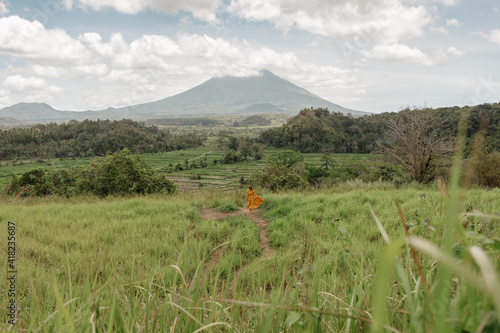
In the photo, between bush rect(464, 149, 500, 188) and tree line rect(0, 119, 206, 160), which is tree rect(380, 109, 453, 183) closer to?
bush rect(464, 149, 500, 188)

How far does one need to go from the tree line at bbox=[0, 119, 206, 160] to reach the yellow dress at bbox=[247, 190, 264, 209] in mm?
96922

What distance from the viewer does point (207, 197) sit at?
10.7m

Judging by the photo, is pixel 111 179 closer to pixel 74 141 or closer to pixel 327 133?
pixel 327 133

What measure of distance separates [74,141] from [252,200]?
119 meters

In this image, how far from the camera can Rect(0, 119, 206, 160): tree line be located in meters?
102

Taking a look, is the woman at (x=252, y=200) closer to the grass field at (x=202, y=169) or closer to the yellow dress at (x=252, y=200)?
the yellow dress at (x=252, y=200)

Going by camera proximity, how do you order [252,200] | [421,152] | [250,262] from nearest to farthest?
[250,262] < [252,200] < [421,152]

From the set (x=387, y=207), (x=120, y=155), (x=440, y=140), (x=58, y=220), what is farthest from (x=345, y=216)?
(x=120, y=155)

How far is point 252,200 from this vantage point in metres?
9.11

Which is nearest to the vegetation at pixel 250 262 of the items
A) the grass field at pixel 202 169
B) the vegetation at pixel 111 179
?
the vegetation at pixel 111 179

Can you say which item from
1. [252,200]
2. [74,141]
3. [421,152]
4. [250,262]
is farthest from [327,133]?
[250,262]

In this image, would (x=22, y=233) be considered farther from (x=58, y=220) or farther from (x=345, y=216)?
(x=345, y=216)

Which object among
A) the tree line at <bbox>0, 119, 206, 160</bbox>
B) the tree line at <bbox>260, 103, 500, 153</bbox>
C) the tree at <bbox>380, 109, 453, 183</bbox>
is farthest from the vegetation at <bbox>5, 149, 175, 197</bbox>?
the tree line at <bbox>260, 103, 500, 153</bbox>

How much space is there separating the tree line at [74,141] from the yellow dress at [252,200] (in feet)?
318
